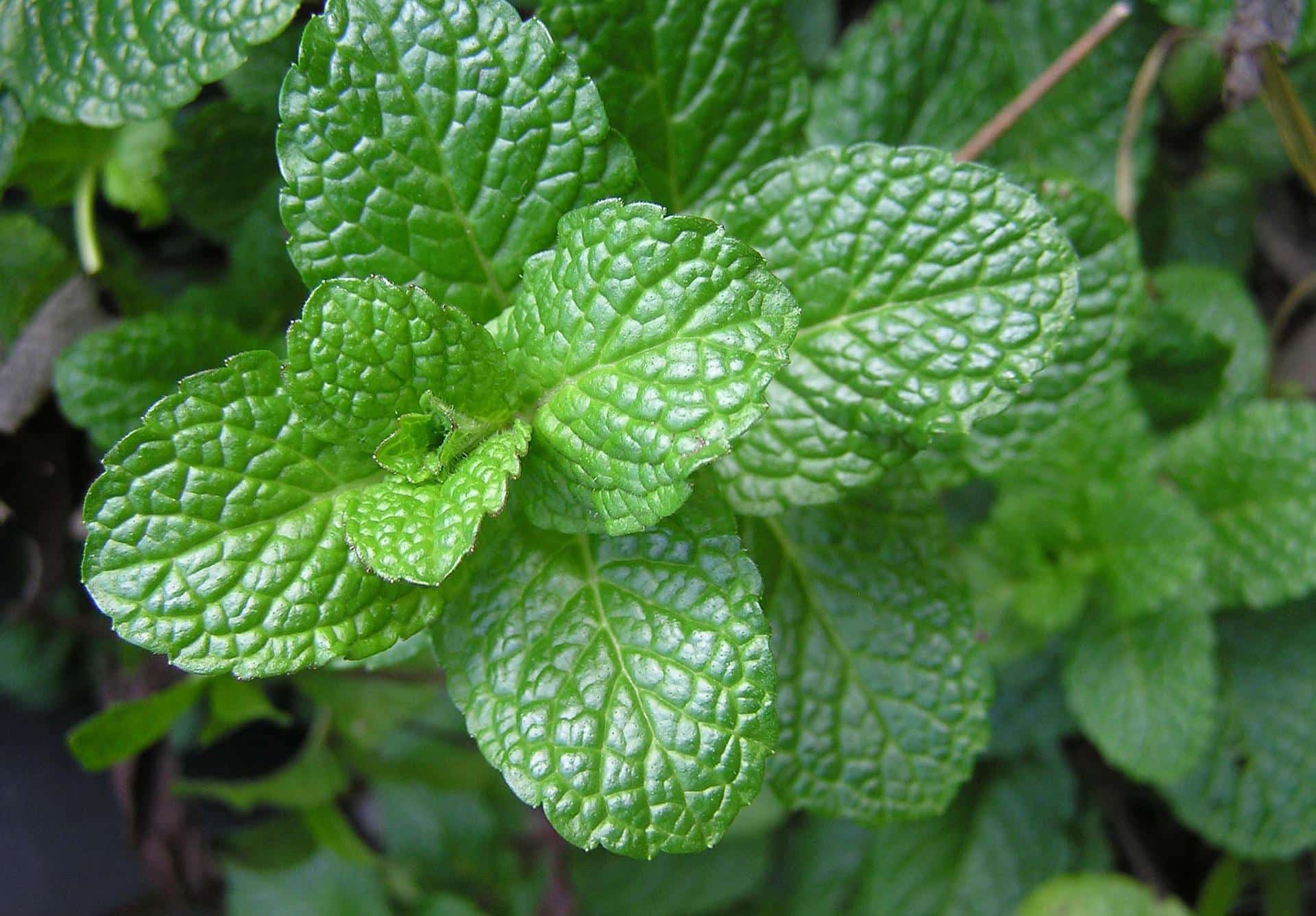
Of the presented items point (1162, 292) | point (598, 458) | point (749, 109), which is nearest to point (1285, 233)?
point (1162, 292)

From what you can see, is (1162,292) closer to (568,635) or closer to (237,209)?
Result: (568,635)

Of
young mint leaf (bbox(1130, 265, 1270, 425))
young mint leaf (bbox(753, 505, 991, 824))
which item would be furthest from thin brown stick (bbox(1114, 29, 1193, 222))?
young mint leaf (bbox(753, 505, 991, 824))

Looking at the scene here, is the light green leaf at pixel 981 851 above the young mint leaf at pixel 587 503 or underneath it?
underneath

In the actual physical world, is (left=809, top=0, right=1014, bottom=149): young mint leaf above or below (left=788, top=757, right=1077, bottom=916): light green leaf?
above

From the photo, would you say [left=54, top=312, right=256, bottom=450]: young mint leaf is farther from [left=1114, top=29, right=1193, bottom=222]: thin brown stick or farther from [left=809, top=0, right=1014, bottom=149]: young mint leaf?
[left=1114, top=29, right=1193, bottom=222]: thin brown stick

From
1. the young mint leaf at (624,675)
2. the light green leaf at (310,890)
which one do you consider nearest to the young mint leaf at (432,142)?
→ the young mint leaf at (624,675)

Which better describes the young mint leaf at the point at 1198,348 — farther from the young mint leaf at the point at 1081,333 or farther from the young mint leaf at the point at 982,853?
the young mint leaf at the point at 982,853
